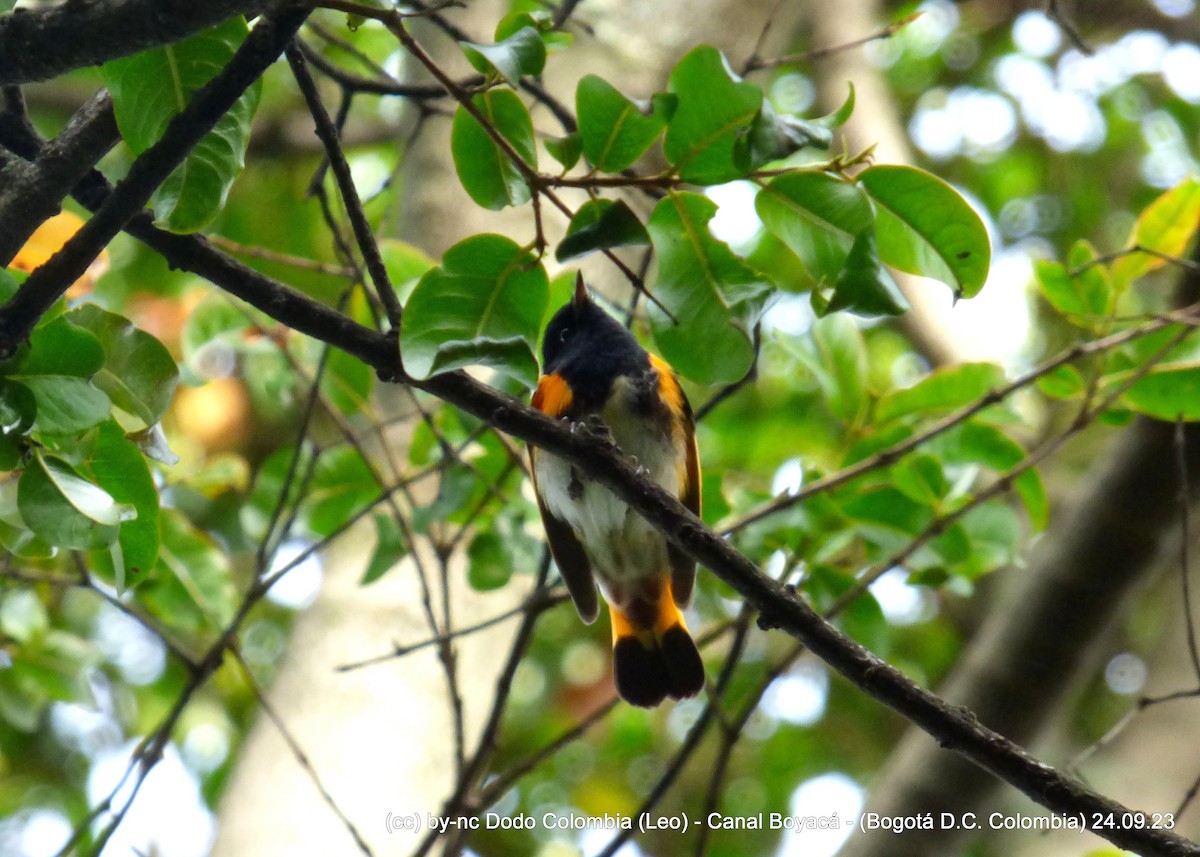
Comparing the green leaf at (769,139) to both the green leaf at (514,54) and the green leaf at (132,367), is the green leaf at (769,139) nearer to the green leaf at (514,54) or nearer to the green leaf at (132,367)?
the green leaf at (514,54)

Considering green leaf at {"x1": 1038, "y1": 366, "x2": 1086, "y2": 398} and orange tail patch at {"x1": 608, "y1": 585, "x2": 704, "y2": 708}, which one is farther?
orange tail patch at {"x1": 608, "y1": 585, "x2": 704, "y2": 708}

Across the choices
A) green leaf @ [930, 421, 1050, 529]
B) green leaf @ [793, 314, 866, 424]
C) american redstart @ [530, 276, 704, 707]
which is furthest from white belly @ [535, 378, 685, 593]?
green leaf @ [930, 421, 1050, 529]

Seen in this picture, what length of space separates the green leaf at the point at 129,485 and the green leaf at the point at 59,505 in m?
0.08

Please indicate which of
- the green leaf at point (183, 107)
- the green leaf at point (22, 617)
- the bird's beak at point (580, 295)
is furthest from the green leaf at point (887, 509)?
the green leaf at point (22, 617)

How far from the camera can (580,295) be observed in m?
2.88

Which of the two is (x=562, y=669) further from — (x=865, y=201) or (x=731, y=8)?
(x=865, y=201)

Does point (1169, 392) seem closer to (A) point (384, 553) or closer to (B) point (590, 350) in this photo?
(B) point (590, 350)

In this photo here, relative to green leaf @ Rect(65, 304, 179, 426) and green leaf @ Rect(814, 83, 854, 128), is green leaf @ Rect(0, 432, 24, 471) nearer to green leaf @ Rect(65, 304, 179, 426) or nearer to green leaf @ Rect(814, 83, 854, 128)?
green leaf @ Rect(65, 304, 179, 426)

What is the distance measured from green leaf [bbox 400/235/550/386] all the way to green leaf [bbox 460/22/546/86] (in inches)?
8.3

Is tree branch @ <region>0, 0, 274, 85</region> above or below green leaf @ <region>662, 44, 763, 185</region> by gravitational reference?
above

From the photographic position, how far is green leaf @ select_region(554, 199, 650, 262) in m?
1.26

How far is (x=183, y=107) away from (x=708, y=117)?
62 cm

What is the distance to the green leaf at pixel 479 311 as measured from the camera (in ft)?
4.26

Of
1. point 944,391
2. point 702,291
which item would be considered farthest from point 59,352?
point 944,391
